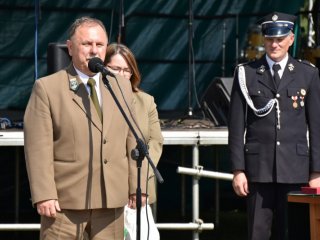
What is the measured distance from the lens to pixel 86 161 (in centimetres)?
536

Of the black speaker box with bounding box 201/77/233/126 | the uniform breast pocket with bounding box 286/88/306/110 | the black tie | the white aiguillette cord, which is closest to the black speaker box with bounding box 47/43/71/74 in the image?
the black speaker box with bounding box 201/77/233/126

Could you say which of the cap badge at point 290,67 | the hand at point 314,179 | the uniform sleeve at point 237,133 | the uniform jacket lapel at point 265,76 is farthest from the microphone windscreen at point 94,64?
the hand at point 314,179

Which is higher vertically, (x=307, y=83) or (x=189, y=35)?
(x=189, y=35)

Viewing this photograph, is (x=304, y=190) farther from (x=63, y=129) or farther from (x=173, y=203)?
(x=173, y=203)

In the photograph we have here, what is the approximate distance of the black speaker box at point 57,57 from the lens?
343 inches

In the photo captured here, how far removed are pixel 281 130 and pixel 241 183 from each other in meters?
0.42

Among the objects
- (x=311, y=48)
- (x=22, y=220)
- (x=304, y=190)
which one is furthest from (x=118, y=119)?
(x=311, y=48)

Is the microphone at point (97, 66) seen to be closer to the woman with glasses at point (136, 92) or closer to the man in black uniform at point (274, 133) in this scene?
the woman with glasses at point (136, 92)

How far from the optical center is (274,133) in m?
6.29

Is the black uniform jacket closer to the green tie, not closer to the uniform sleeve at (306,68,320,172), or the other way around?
the uniform sleeve at (306,68,320,172)

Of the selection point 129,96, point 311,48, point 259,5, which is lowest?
point 129,96

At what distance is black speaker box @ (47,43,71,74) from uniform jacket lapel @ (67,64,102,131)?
3.35 metres

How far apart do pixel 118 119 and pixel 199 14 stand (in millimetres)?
7086

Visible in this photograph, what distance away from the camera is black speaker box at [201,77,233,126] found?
9.53m
